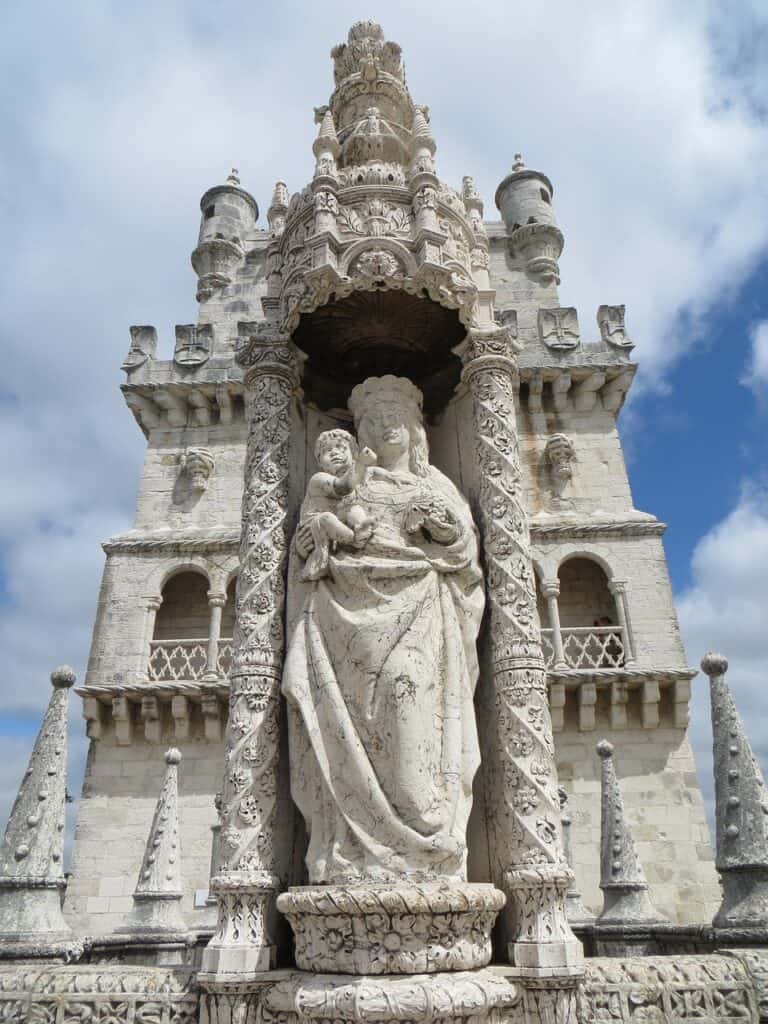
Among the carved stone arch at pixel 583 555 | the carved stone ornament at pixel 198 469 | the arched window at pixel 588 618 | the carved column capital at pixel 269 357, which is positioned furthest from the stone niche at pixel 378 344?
the carved stone ornament at pixel 198 469

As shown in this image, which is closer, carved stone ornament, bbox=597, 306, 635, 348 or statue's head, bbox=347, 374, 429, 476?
statue's head, bbox=347, 374, 429, 476

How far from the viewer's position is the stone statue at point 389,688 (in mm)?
3516

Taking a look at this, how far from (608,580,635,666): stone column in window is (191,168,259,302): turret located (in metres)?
14.4

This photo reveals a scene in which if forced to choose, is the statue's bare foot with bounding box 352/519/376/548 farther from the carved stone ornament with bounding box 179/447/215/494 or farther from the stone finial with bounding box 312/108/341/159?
the carved stone ornament with bounding box 179/447/215/494

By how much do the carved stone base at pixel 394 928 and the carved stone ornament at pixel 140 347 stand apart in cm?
1885

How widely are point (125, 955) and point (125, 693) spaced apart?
734 cm

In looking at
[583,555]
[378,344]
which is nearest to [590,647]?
[583,555]

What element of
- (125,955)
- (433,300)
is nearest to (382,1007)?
(433,300)

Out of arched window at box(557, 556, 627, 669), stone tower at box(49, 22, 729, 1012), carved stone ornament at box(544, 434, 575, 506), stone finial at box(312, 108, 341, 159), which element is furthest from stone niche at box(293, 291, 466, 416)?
carved stone ornament at box(544, 434, 575, 506)

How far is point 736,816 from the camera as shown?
5.19 m

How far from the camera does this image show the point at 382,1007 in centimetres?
296

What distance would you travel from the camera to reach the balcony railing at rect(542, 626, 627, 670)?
53.3 feet

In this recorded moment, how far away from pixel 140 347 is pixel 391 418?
17475mm

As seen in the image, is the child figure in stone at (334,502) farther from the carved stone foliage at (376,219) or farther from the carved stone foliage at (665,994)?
the carved stone foliage at (665,994)
